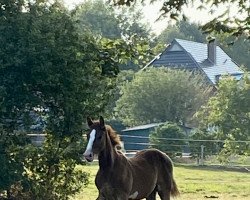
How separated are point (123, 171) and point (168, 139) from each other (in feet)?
70.2

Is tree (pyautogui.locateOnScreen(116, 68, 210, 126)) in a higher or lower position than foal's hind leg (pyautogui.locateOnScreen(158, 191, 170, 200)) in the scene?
higher

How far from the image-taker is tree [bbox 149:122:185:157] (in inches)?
1226

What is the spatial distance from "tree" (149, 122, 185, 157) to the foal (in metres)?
19.2

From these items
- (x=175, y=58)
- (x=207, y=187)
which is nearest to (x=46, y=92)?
(x=207, y=187)

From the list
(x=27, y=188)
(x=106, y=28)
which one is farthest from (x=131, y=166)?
(x=106, y=28)

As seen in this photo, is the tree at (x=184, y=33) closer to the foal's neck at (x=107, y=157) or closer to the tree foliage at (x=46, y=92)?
the tree foliage at (x=46, y=92)

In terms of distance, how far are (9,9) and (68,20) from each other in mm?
1036

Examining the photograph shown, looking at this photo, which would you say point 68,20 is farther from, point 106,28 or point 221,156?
point 106,28

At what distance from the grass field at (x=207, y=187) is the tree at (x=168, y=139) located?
532 cm

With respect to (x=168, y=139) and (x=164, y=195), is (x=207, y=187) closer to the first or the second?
(x=164, y=195)

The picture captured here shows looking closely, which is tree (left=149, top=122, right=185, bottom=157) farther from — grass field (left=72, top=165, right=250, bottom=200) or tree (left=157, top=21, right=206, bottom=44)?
tree (left=157, top=21, right=206, bottom=44)

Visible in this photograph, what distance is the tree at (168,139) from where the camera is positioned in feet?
102

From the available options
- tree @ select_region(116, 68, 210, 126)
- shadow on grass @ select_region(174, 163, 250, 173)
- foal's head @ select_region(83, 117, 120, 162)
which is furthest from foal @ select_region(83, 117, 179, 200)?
tree @ select_region(116, 68, 210, 126)

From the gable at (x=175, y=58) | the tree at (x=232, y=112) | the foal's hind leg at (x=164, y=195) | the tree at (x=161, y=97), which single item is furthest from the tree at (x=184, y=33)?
the foal's hind leg at (x=164, y=195)
